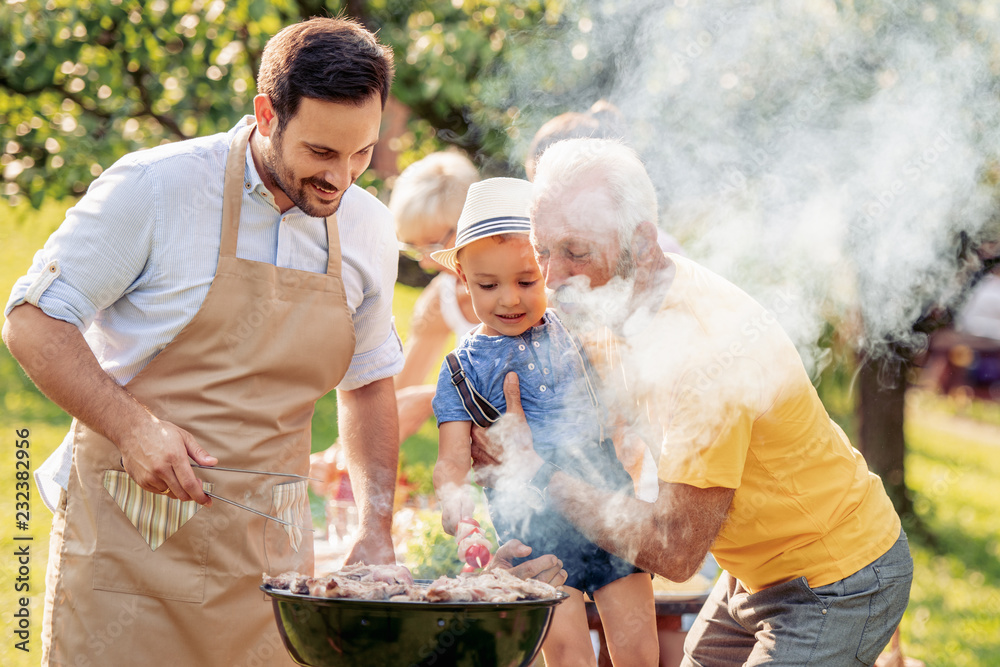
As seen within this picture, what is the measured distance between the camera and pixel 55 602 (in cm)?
217

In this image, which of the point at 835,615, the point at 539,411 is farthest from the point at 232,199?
the point at 835,615

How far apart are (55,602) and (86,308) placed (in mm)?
749

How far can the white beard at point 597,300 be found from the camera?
210cm

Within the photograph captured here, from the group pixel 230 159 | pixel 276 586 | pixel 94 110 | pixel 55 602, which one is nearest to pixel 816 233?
pixel 230 159

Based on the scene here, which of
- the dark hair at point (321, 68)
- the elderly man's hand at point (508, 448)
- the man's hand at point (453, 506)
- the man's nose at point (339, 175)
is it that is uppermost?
the dark hair at point (321, 68)

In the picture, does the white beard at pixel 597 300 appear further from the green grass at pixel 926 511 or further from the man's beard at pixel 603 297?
the green grass at pixel 926 511

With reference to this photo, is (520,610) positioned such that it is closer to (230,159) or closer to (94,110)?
(230,159)

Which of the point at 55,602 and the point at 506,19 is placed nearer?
the point at 55,602

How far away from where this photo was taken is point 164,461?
191 cm

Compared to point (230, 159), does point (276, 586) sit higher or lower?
lower

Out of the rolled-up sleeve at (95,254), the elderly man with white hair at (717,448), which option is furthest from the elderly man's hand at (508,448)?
the rolled-up sleeve at (95,254)

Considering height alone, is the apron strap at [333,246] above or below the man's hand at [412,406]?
above

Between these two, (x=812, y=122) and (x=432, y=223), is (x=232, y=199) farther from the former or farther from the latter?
(x=812, y=122)

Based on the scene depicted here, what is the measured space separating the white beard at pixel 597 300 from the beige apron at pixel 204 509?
0.69 m
